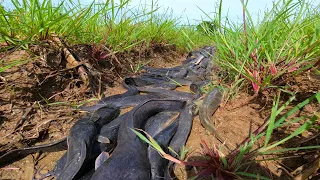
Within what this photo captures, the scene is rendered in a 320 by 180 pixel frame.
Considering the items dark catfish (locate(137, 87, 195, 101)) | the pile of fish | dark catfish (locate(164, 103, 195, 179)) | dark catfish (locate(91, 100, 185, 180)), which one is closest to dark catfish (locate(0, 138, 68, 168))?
the pile of fish

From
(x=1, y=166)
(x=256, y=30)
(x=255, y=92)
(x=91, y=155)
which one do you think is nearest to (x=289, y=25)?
(x=256, y=30)

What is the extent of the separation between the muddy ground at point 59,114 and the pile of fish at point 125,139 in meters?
0.08

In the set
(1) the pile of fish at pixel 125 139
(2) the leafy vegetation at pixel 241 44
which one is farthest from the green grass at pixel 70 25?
(1) the pile of fish at pixel 125 139

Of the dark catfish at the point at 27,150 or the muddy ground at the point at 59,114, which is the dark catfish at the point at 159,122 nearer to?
the muddy ground at the point at 59,114

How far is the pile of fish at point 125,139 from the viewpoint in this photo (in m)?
1.30

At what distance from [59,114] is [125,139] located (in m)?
0.78

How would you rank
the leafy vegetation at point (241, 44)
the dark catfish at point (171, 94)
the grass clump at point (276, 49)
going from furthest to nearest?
the dark catfish at point (171, 94)
the grass clump at point (276, 49)
the leafy vegetation at point (241, 44)

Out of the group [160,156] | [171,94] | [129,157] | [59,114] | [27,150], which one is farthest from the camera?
[171,94]

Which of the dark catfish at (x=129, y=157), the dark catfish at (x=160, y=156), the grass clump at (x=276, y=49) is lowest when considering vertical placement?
the dark catfish at (x=160, y=156)

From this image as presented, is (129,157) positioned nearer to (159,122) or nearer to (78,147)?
(78,147)

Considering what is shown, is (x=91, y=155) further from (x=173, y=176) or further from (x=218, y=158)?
(x=218, y=158)

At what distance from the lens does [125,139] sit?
150 cm

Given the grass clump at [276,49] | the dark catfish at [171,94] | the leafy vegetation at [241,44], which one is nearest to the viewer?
the leafy vegetation at [241,44]

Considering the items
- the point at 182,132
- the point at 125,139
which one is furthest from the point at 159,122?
the point at 125,139
